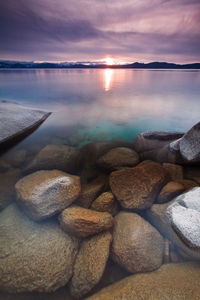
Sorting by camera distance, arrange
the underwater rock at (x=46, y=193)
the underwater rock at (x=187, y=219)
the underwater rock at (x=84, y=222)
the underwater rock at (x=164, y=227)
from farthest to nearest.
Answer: the underwater rock at (x=46, y=193) → the underwater rock at (x=84, y=222) → the underwater rock at (x=164, y=227) → the underwater rock at (x=187, y=219)

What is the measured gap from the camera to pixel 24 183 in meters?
2.79

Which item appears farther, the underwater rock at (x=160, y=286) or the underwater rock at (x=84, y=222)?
the underwater rock at (x=84, y=222)

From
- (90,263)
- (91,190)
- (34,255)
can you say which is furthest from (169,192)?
(34,255)

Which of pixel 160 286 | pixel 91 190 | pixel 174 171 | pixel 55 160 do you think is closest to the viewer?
pixel 160 286

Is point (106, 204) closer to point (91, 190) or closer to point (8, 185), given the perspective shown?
point (91, 190)

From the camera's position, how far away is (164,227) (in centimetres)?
226

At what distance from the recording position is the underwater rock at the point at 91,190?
Answer: 2.69 metres

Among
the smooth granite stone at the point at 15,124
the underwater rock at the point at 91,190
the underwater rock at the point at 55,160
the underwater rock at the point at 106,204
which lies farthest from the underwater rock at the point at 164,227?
the smooth granite stone at the point at 15,124

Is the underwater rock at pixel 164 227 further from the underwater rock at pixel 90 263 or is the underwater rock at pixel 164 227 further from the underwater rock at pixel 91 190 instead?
the underwater rock at pixel 91 190

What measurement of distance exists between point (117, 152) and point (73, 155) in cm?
117

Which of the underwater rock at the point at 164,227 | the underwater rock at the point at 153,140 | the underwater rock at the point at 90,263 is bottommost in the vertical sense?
the underwater rock at the point at 90,263

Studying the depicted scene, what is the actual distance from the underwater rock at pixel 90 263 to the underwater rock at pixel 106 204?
411 mm

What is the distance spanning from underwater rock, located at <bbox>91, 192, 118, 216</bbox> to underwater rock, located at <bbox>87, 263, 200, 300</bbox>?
92cm

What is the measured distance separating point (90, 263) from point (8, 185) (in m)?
2.15
